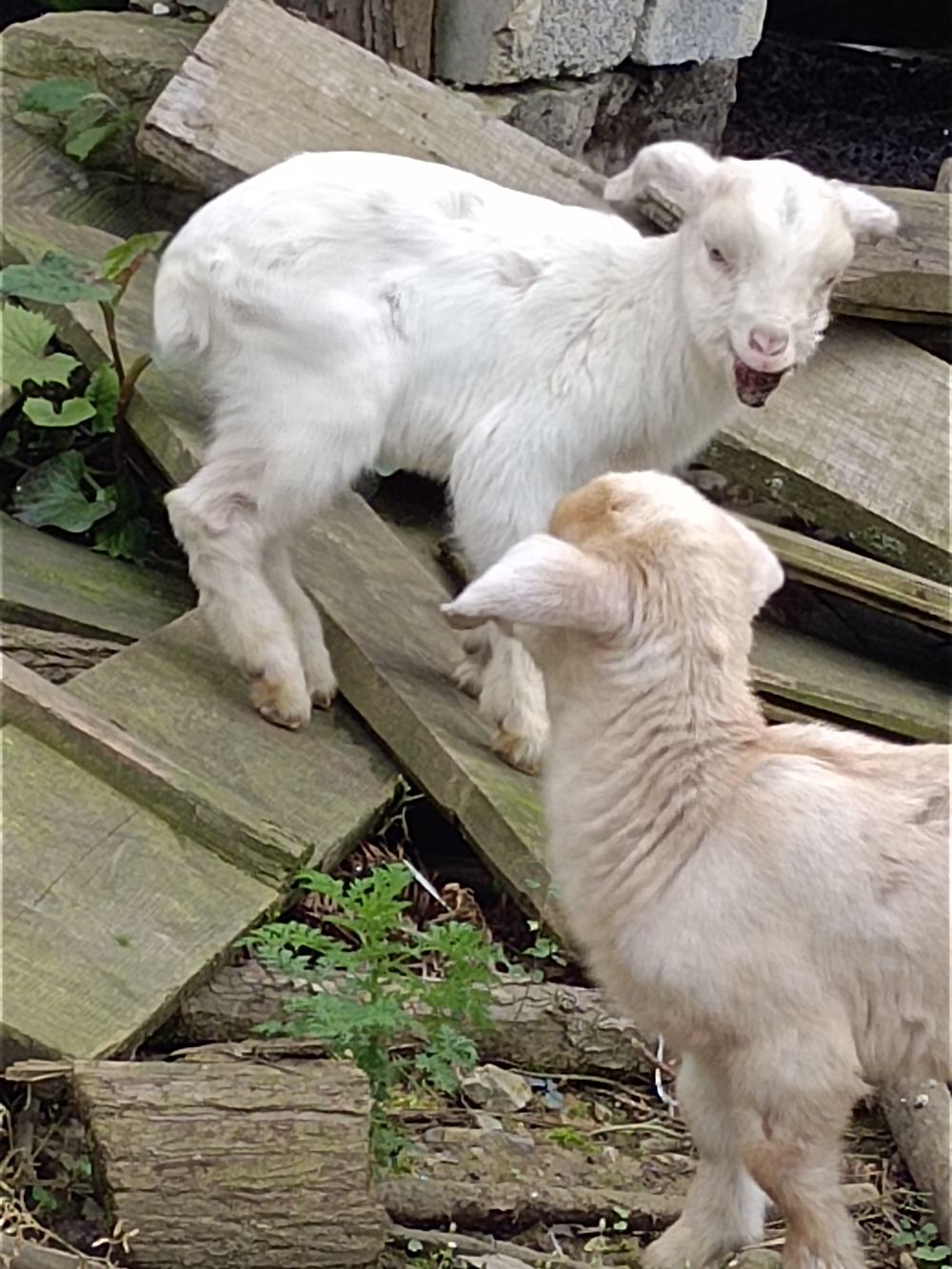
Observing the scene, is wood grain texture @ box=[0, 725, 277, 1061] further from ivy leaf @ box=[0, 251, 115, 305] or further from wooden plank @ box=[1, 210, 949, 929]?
ivy leaf @ box=[0, 251, 115, 305]

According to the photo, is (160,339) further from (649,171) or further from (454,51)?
(454,51)

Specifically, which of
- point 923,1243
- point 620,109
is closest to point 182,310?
point 923,1243

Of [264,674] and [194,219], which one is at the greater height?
[194,219]

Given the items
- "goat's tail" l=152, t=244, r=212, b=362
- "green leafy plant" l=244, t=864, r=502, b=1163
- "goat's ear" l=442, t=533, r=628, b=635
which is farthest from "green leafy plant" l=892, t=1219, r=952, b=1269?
"goat's tail" l=152, t=244, r=212, b=362

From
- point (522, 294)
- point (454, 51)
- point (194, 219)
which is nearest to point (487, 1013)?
point (522, 294)

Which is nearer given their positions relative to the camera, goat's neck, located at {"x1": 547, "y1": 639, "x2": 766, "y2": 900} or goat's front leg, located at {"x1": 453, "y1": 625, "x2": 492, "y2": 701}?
goat's neck, located at {"x1": 547, "y1": 639, "x2": 766, "y2": 900}

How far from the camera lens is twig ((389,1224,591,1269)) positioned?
309 centimetres

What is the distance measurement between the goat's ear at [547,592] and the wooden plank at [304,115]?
2359 mm

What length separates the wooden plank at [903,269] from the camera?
4.96 m

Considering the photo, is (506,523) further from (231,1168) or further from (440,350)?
(231,1168)

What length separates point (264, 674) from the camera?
4117mm

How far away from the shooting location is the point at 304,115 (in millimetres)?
5094

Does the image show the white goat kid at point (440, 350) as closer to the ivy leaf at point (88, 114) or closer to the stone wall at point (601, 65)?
the ivy leaf at point (88, 114)

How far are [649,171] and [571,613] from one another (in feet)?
6.17
